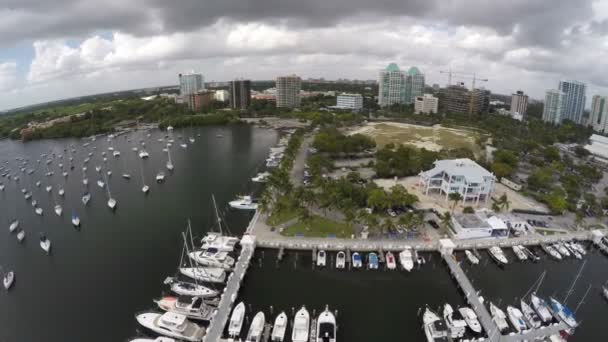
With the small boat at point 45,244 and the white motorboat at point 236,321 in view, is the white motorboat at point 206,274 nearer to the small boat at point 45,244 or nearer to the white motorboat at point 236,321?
the white motorboat at point 236,321

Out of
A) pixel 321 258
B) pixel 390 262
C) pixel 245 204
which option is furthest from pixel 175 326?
pixel 245 204

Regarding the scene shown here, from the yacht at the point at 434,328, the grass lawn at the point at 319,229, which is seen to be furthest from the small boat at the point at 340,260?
the yacht at the point at 434,328

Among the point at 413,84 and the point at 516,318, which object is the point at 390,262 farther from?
the point at 413,84

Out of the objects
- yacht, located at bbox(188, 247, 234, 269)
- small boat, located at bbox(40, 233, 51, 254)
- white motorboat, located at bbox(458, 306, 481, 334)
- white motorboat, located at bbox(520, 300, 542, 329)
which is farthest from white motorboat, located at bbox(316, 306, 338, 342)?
small boat, located at bbox(40, 233, 51, 254)

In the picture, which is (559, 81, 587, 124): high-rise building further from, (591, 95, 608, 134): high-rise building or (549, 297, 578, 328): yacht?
(549, 297, 578, 328): yacht

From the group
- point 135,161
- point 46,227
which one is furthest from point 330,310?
point 135,161

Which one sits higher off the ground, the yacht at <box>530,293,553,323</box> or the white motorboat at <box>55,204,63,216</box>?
the white motorboat at <box>55,204,63,216</box>
